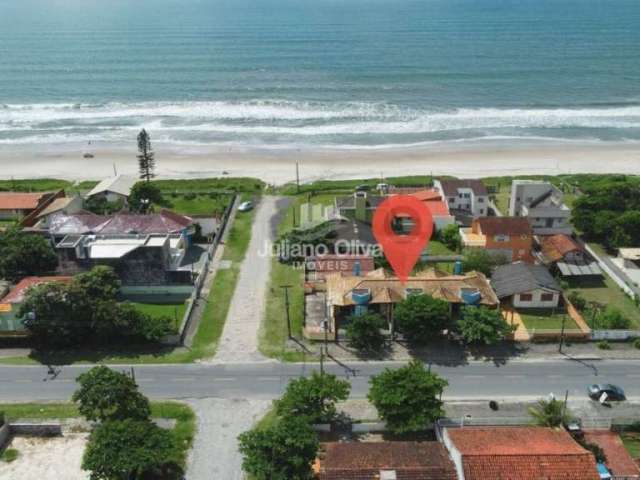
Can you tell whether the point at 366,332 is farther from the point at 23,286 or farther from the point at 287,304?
the point at 23,286

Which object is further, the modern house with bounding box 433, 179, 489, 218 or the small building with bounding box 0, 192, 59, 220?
the small building with bounding box 0, 192, 59, 220

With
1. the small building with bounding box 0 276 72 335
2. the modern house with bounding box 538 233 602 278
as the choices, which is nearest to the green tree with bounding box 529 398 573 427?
the modern house with bounding box 538 233 602 278

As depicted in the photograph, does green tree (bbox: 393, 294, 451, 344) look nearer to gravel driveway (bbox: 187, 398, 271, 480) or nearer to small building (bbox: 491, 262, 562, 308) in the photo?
small building (bbox: 491, 262, 562, 308)

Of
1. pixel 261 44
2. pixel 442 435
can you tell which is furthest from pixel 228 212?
pixel 261 44

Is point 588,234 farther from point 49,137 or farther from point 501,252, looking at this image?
point 49,137

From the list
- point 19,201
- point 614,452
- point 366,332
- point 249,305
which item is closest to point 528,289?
point 366,332

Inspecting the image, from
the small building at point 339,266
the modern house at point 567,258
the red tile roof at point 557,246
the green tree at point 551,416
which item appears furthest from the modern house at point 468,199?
the green tree at point 551,416
